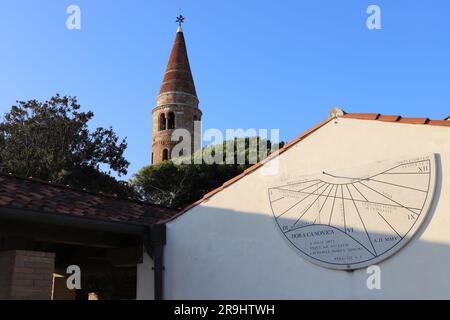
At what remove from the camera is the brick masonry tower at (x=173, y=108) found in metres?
41.4

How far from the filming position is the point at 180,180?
31.3 meters

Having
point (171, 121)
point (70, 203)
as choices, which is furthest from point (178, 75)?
point (70, 203)

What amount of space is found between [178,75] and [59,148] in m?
16.3

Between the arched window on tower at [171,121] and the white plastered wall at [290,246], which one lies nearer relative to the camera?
the white plastered wall at [290,246]

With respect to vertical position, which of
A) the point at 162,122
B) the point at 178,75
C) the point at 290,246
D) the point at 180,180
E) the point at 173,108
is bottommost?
the point at 290,246

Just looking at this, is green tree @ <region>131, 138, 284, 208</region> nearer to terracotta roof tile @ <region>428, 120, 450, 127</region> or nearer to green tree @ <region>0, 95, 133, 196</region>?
green tree @ <region>0, 95, 133, 196</region>

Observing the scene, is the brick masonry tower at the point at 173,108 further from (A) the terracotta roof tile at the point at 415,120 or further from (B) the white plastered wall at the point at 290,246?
(A) the terracotta roof tile at the point at 415,120

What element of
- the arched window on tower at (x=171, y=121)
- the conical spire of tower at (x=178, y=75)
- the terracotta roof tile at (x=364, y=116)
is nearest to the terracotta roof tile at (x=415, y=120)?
the terracotta roof tile at (x=364, y=116)

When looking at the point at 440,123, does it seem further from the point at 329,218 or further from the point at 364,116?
the point at 329,218

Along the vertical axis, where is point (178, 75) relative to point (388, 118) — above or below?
above

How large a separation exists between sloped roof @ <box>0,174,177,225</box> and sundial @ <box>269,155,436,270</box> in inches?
97.9

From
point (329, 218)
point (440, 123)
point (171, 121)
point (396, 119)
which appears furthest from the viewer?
point (171, 121)

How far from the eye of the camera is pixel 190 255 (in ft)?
25.4
